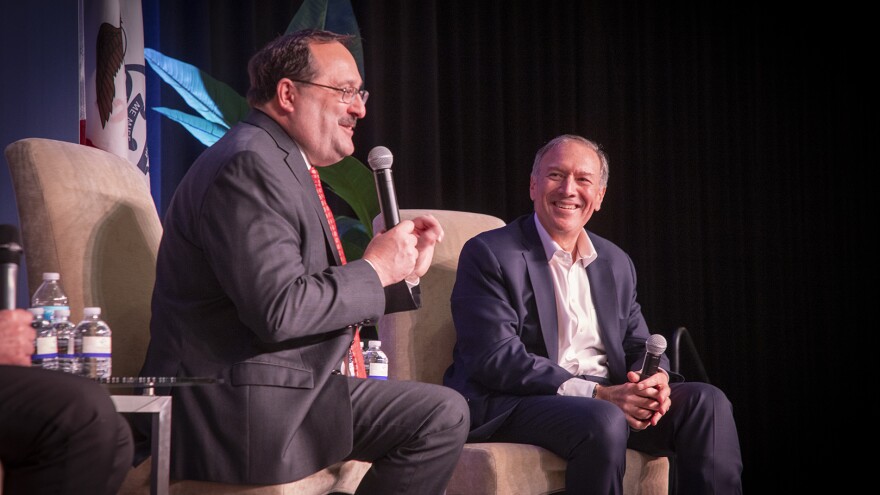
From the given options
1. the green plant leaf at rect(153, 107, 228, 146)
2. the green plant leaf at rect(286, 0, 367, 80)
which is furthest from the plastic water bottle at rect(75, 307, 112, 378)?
the green plant leaf at rect(286, 0, 367, 80)

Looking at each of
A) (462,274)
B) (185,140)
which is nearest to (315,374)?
(462,274)

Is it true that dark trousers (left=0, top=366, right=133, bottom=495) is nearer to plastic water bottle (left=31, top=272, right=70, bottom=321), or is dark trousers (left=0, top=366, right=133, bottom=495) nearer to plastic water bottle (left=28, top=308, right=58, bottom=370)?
plastic water bottle (left=28, top=308, right=58, bottom=370)

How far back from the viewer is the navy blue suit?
88.3 inches

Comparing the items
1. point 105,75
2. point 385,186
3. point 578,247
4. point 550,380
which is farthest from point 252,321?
point 105,75

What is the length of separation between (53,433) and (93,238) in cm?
84

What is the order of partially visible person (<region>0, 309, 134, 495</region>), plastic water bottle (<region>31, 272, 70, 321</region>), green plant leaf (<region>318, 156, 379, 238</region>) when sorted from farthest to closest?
green plant leaf (<region>318, 156, 379, 238</region>) < plastic water bottle (<region>31, 272, 70, 321</region>) < partially visible person (<region>0, 309, 134, 495</region>)

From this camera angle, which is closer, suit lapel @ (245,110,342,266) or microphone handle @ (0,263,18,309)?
microphone handle @ (0,263,18,309)

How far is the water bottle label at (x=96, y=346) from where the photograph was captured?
1779 mm

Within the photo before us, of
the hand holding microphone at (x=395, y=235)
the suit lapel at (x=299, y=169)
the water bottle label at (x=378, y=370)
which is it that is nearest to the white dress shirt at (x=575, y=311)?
the water bottle label at (x=378, y=370)

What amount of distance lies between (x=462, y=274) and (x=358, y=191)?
3.17 feet

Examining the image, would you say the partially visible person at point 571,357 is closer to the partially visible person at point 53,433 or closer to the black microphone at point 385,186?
the black microphone at point 385,186

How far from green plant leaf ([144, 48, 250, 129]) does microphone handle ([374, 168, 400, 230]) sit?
5.23 ft

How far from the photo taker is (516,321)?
2543mm

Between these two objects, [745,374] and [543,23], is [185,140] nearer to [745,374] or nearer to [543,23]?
[543,23]
